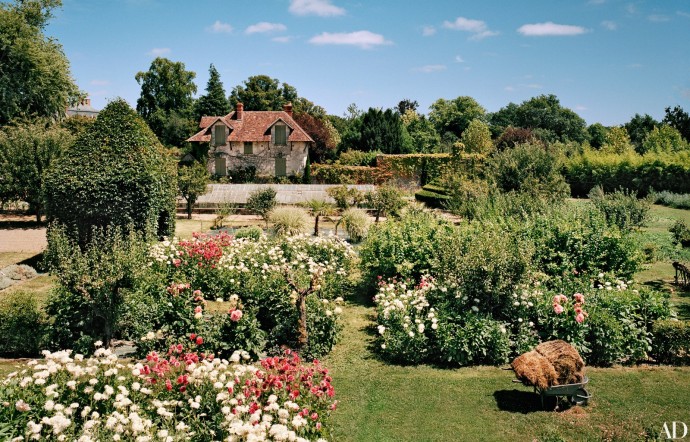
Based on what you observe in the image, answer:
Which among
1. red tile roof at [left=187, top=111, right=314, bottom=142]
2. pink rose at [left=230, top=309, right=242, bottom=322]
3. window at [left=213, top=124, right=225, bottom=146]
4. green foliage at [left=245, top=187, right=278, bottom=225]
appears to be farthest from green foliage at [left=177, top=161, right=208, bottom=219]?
pink rose at [left=230, top=309, right=242, bottom=322]

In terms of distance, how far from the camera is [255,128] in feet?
132

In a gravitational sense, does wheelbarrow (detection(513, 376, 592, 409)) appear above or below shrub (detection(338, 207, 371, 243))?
below

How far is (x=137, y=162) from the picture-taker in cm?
1318

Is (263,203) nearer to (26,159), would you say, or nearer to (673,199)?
(26,159)

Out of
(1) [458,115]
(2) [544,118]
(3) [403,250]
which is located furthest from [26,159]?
(2) [544,118]

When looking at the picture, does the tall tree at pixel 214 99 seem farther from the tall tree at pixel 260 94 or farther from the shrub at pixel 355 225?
the shrub at pixel 355 225

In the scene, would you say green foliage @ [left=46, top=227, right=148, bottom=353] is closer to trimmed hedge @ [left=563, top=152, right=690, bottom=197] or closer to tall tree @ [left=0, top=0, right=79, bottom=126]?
tall tree @ [left=0, top=0, right=79, bottom=126]

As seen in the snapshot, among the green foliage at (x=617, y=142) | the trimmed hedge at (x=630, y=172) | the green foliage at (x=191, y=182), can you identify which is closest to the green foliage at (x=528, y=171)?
the green foliage at (x=191, y=182)

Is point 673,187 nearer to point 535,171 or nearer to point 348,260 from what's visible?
point 535,171

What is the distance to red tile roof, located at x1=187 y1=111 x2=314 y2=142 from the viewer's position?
129 ft

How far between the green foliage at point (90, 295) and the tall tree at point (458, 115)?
64797mm

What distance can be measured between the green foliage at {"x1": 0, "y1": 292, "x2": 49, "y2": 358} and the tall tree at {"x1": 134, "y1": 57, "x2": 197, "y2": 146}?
53831 millimetres

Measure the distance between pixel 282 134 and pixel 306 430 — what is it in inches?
1391

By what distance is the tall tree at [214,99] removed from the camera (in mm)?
59219
